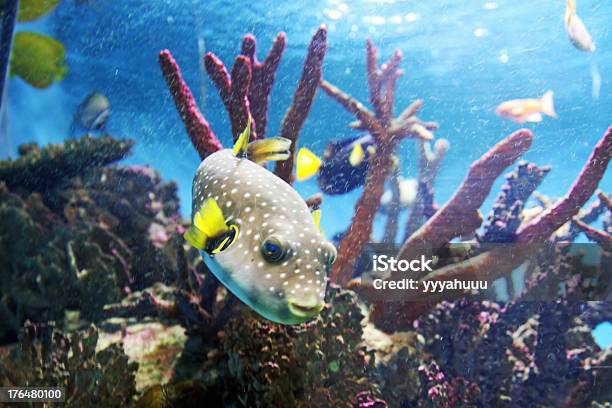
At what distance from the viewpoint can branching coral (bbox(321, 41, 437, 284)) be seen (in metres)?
4.47

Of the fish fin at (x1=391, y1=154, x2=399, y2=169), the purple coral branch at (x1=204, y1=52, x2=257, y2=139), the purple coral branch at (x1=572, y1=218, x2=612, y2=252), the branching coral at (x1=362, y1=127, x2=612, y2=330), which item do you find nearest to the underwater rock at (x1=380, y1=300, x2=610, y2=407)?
the branching coral at (x1=362, y1=127, x2=612, y2=330)

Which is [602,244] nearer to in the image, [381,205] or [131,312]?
[381,205]

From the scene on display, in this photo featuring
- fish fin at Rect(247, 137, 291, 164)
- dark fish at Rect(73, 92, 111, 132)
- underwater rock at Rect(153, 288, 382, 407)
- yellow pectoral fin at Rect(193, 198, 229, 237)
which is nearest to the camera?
yellow pectoral fin at Rect(193, 198, 229, 237)

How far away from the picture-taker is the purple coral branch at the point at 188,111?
140 inches

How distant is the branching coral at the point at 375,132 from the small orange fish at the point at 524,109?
1.04m

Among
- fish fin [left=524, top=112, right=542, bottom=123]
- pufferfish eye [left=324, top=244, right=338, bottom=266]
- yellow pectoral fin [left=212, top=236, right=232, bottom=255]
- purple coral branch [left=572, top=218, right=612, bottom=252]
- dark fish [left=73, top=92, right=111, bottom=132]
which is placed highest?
dark fish [left=73, top=92, right=111, bottom=132]

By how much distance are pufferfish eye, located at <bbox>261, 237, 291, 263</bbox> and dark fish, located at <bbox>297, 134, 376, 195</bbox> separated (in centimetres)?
325

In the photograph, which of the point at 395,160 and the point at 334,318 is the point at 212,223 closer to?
the point at 334,318

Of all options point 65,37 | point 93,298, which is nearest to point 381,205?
point 93,298

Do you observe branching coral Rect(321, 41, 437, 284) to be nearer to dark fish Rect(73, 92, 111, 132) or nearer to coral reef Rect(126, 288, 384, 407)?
coral reef Rect(126, 288, 384, 407)

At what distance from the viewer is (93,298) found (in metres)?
4.46

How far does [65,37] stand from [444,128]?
9.58 meters

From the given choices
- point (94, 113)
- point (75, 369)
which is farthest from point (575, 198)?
point (94, 113)

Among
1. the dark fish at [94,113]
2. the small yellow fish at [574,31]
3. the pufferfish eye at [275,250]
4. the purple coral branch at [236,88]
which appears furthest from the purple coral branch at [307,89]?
the dark fish at [94,113]
